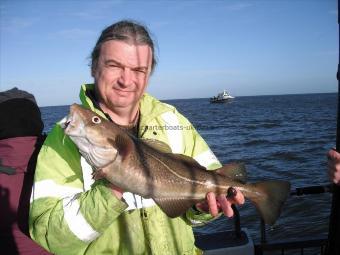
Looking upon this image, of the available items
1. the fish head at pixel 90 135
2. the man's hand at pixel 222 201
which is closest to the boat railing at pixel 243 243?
the man's hand at pixel 222 201

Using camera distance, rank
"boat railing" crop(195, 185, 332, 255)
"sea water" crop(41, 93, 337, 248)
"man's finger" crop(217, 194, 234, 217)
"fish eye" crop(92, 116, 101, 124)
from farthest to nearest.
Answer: "sea water" crop(41, 93, 337, 248) < "boat railing" crop(195, 185, 332, 255) < "man's finger" crop(217, 194, 234, 217) < "fish eye" crop(92, 116, 101, 124)

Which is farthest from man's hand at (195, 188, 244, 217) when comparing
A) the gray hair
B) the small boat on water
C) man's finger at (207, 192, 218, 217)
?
the small boat on water

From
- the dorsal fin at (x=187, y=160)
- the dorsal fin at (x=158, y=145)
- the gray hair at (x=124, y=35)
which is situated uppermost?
the gray hair at (x=124, y=35)

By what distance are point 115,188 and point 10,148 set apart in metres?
1.26

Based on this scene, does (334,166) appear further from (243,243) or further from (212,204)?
(243,243)

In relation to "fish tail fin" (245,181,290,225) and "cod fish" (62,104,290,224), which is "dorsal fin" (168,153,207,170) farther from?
"fish tail fin" (245,181,290,225)

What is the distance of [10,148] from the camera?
3492mm

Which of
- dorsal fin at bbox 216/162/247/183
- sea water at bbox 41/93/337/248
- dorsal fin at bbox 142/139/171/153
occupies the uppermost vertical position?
dorsal fin at bbox 142/139/171/153

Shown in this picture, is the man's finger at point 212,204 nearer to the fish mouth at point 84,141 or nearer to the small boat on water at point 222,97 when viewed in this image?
the fish mouth at point 84,141

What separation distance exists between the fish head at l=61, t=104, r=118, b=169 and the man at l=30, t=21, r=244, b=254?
16cm

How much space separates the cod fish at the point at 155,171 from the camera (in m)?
3.01

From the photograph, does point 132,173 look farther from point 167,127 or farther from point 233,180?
point 233,180

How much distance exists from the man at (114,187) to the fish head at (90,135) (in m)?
0.16

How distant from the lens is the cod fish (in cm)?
301
